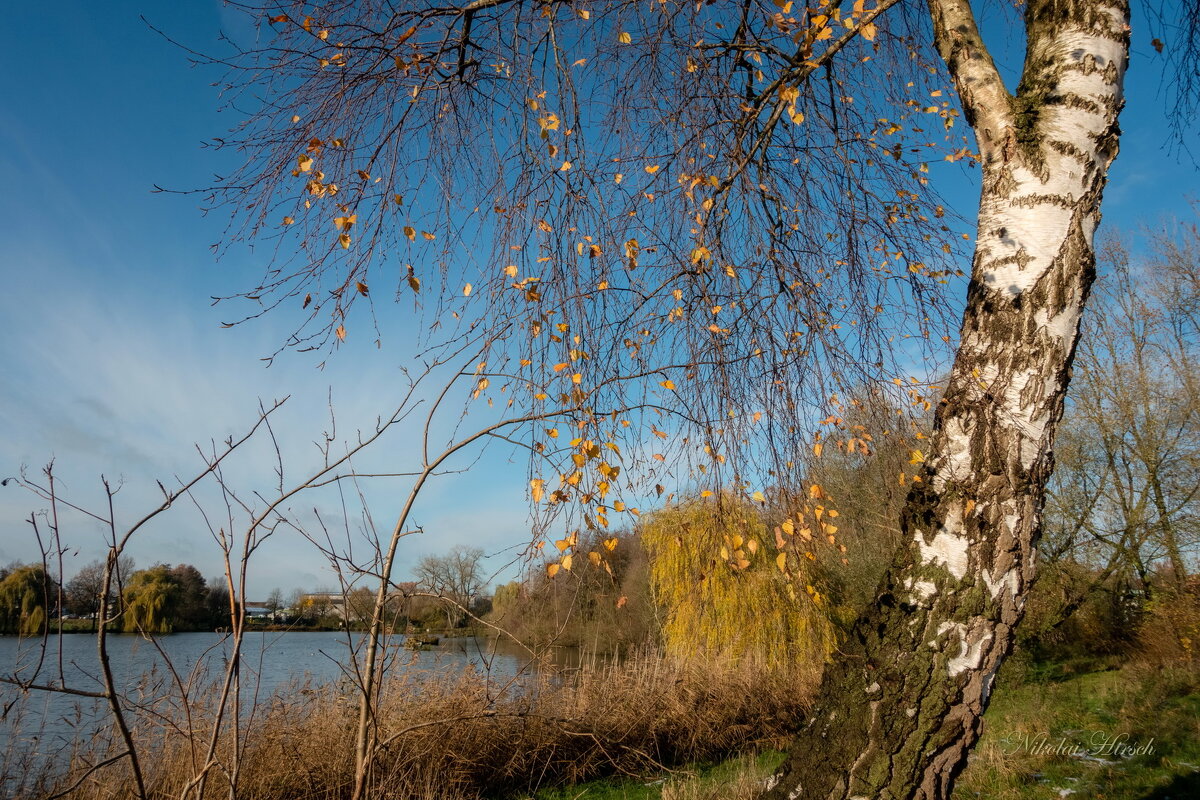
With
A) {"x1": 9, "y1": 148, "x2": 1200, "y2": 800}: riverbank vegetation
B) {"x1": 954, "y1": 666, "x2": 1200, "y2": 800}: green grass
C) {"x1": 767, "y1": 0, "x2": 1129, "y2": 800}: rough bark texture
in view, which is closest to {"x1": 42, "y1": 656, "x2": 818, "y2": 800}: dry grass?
{"x1": 9, "y1": 148, "x2": 1200, "y2": 800}: riverbank vegetation

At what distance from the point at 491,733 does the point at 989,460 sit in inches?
220

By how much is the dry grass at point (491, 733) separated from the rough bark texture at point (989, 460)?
1.29 m

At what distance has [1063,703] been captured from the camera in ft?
31.6

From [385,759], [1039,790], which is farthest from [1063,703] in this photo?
[385,759]

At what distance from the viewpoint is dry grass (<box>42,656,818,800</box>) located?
471 centimetres

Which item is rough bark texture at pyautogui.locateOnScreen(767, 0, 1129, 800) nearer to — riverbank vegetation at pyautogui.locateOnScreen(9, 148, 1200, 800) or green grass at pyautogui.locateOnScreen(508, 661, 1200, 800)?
riverbank vegetation at pyautogui.locateOnScreen(9, 148, 1200, 800)

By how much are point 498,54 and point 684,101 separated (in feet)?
2.73

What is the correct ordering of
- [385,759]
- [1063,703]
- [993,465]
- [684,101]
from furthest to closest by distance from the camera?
[1063,703], [385,759], [684,101], [993,465]

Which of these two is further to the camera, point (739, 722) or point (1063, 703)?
point (1063, 703)

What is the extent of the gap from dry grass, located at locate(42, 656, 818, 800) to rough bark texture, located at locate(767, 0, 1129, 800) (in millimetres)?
1295

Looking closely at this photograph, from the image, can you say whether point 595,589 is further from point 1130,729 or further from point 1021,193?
point 1130,729

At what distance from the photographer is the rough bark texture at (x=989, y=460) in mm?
1840

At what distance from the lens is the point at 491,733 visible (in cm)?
620

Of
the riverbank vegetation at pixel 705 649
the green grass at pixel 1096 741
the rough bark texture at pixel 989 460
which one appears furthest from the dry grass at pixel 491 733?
the green grass at pixel 1096 741
